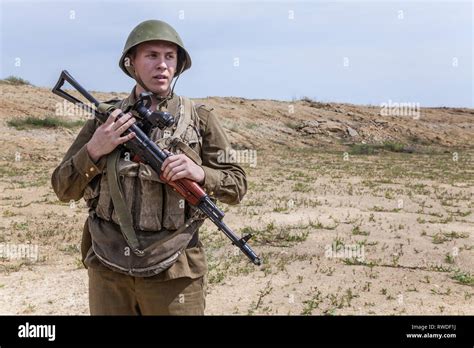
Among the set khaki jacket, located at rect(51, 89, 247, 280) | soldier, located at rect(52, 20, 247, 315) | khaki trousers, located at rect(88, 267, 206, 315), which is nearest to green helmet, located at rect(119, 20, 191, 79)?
soldier, located at rect(52, 20, 247, 315)

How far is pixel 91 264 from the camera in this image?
236 centimetres

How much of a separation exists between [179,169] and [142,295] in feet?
1.77

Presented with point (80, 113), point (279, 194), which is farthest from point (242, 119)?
point (279, 194)

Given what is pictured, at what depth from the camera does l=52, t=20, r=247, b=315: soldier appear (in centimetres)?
226

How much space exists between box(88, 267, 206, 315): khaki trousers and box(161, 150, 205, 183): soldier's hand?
0.42 m

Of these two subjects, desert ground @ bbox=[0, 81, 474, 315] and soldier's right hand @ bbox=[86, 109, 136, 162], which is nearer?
soldier's right hand @ bbox=[86, 109, 136, 162]

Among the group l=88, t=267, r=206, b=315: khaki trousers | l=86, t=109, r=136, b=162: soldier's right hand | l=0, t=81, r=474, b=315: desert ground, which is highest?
l=86, t=109, r=136, b=162: soldier's right hand

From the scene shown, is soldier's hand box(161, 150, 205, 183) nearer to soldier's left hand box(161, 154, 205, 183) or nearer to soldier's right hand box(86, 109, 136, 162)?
soldier's left hand box(161, 154, 205, 183)

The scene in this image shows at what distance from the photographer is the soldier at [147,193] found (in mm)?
2262

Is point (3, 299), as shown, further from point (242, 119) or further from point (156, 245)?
point (242, 119)

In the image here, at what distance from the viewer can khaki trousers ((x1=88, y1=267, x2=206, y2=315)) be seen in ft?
7.48

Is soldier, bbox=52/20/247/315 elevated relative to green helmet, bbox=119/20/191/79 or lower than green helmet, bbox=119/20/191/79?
lower

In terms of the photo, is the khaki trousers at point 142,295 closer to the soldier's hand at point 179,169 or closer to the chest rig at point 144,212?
the chest rig at point 144,212
